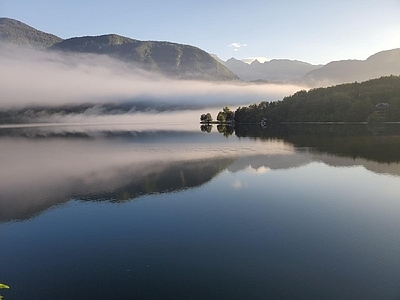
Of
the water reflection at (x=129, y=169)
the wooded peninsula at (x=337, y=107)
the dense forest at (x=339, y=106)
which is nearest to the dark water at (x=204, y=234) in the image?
the water reflection at (x=129, y=169)

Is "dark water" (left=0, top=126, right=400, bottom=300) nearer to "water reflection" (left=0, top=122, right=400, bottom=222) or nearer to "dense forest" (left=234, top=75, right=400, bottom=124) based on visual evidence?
"water reflection" (left=0, top=122, right=400, bottom=222)

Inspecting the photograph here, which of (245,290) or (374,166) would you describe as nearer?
(245,290)

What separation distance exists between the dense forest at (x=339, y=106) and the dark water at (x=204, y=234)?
87227 mm

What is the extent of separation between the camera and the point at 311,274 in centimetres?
1281

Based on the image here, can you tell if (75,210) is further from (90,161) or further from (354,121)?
(354,121)

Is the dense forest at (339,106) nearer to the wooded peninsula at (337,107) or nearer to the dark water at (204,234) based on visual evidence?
the wooded peninsula at (337,107)

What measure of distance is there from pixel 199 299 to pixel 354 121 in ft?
390

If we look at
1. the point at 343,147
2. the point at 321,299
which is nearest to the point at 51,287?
the point at 321,299

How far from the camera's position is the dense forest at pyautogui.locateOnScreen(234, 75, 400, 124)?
111500 millimetres

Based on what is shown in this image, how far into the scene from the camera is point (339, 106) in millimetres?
122750

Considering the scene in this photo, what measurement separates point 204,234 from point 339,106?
11947cm

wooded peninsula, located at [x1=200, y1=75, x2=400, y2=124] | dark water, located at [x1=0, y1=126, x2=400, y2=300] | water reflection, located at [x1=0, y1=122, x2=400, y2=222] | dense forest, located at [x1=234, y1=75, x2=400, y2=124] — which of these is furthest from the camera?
dense forest, located at [x1=234, y1=75, x2=400, y2=124]

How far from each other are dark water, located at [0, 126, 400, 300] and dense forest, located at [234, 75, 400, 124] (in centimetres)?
8723

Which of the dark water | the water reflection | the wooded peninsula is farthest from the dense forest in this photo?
the dark water
